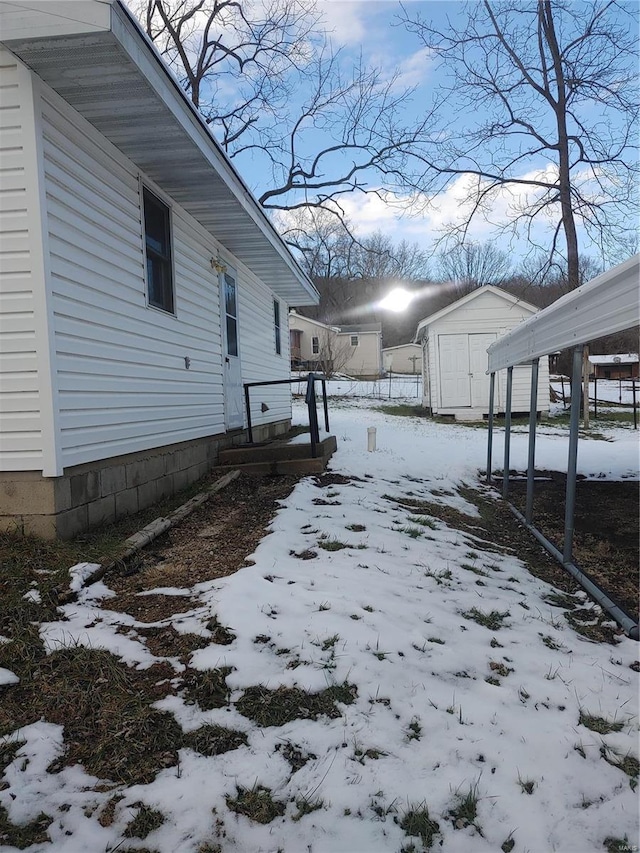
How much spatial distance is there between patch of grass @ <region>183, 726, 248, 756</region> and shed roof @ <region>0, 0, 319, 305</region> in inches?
151

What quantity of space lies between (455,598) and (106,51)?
4.23 m

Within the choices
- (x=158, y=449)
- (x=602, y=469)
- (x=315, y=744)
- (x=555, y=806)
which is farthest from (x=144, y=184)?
(x=602, y=469)

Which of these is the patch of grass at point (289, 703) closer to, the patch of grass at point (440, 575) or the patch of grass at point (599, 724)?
the patch of grass at point (599, 724)

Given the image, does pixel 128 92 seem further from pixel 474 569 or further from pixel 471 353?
pixel 471 353

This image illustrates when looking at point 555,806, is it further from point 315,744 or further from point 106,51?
point 106,51

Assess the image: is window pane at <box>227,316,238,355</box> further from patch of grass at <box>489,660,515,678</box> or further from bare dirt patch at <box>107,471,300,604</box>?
A: patch of grass at <box>489,660,515,678</box>

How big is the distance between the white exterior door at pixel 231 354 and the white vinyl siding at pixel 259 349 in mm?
262

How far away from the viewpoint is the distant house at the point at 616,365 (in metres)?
26.2

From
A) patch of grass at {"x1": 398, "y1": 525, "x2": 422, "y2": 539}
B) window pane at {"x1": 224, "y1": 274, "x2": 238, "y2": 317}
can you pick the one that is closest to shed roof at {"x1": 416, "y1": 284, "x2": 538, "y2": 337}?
window pane at {"x1": 224, "y1": 274, "x2": 238, "y2": 317}

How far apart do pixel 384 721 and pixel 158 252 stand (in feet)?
16.1

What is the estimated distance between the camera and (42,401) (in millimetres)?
3455

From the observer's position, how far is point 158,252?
5348mm

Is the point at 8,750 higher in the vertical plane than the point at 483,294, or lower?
lower

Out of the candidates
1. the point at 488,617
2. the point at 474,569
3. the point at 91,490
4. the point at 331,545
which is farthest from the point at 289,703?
the point at 91,490
